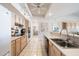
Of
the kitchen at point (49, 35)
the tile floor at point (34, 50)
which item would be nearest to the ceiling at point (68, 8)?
the kitchen at point (49, 35)

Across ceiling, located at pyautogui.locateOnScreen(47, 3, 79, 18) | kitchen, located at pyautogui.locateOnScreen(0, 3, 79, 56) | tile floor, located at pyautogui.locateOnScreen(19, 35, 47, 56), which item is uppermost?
ceiling, located at pyautogui.locateOnScreen(47, 3, 79, 18)

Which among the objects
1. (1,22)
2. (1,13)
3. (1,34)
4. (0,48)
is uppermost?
(1,13)

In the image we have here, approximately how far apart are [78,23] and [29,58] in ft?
7.85

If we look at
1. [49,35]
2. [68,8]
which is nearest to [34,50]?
[49,35]

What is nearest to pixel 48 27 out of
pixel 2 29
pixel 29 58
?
pixel 2 29

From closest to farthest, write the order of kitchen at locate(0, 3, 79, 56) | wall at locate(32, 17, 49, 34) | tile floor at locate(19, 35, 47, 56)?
kitchen at locate(0, 3, 79, 56), tile floor at locate(19, 35, 47, 56), wall at locate(32, 17, 49, 34)

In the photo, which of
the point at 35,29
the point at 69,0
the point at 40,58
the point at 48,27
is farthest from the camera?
the point at 35,29

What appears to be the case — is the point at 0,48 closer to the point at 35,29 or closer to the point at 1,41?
the point at 1,41

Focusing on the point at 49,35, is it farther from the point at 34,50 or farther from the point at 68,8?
the point at 68,8

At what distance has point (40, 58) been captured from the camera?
133cm

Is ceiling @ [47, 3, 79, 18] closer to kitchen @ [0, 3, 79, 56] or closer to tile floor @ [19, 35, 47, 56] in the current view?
kitchen @ [0, 3, 79, 56]

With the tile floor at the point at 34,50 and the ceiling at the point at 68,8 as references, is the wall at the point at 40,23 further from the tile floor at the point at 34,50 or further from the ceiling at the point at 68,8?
the ceiling at the point at 68,8

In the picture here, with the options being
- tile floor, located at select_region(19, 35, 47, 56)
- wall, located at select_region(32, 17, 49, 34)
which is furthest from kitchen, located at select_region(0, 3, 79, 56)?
wall, located at select_region(32, 17, 49, 34)

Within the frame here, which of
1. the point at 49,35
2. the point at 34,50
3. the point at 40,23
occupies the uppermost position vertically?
the point at 40,23
